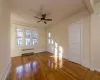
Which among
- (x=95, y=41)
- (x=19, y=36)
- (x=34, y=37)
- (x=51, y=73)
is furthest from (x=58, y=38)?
(x=51, y=73)

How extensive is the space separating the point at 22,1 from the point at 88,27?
3.01 metres

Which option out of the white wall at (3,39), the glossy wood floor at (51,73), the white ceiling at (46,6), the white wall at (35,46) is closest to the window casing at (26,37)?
the white wall at (35,46)

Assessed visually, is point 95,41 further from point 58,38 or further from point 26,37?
point 26,37

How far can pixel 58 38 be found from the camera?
5.90m

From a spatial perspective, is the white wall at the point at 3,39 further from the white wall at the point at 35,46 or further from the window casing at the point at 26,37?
the window casing at the point at 26,37

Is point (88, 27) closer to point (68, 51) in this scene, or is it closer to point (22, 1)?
point (68, 51)

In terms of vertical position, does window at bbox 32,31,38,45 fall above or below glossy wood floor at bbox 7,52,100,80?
above

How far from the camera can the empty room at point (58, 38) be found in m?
2.68

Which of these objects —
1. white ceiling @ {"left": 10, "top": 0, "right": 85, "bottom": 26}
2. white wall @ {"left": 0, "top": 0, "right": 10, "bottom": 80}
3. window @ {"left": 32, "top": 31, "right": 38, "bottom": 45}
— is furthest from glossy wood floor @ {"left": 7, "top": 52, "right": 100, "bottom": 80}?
window @ {"left": 32, "top": 31, "right": 38, "bottom": 45}

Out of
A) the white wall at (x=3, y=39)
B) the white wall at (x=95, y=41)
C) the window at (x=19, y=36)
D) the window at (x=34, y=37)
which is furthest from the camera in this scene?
the window at (x=34, y=37)

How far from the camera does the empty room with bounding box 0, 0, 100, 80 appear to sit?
268cm

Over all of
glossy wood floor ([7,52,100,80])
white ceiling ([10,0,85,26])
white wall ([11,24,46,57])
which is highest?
white ceiling ([10,0,85,26])

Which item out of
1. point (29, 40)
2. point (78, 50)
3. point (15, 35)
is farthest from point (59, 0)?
point (29, 40)

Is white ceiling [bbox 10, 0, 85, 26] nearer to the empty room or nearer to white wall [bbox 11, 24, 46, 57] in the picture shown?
the empty room
